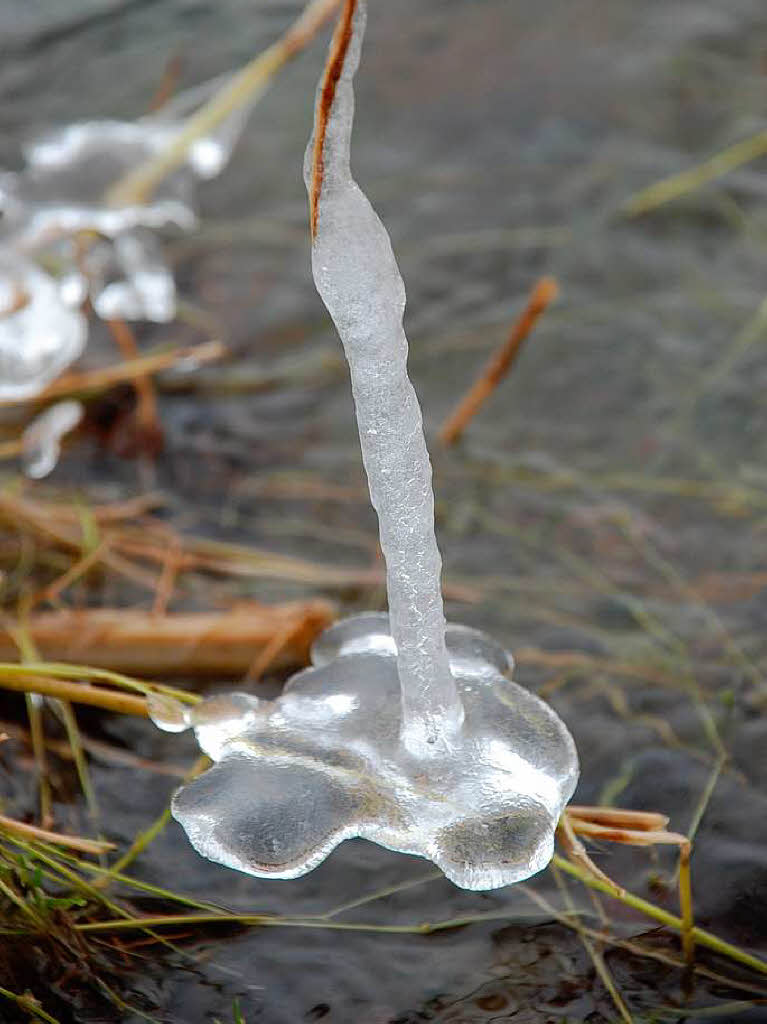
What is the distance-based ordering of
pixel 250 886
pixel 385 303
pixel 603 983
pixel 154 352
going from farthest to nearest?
pixel 154 352, pixel 250 886, pixel 603 983, pixel 385 303

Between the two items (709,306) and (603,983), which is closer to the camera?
(603,983)

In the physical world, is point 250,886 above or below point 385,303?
below

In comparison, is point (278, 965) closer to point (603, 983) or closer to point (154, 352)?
point (603, 983)

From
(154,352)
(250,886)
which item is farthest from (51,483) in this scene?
(250,886)

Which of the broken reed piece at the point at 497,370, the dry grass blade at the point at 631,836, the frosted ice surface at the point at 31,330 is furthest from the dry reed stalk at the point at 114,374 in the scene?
the dry grass blade at the point at 631,836

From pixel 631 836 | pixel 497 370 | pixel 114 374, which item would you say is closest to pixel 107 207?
pixel 114 374

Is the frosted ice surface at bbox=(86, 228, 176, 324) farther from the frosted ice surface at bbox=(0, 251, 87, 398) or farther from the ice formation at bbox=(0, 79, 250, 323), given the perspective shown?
the frosted ice surface at bbox=(0, 251, 87, 398)

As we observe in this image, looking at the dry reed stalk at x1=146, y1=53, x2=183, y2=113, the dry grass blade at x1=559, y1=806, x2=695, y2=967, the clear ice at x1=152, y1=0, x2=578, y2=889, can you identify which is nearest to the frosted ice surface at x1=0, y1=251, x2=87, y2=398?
the clear ice at x1=152, y1=0, x2=578, y2=889
